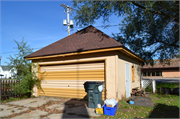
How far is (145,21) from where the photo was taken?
12.2 meters

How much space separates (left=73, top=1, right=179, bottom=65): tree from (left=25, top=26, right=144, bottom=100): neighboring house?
1659 mm

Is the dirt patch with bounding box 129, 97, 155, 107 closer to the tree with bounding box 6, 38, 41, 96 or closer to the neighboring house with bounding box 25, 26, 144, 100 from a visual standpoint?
the neighboring house with bounding box 25, 26, 144, 100

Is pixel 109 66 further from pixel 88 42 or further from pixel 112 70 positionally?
pixel 88 42

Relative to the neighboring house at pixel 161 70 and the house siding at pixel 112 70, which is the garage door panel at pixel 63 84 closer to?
the house siding at pixel 112 70

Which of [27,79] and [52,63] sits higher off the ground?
[52,63]

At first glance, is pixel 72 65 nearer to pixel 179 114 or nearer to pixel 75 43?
pixel 75 43

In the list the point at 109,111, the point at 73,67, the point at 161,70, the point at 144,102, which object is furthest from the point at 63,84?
the point at 161,70

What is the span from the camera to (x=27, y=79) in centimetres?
920

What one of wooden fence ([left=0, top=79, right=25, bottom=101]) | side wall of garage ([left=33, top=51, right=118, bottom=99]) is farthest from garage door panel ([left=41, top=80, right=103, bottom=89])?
wooden fence ([left=0, top=79, right=25, bottom=101])

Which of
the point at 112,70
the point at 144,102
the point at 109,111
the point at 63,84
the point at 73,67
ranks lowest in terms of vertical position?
the point at 144,102

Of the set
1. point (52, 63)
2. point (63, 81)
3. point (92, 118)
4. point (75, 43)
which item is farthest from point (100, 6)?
point (92, 118)

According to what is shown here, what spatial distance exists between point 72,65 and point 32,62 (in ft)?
11.5

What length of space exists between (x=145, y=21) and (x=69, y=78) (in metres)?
8.49

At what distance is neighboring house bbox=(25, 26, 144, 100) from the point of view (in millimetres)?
7305
